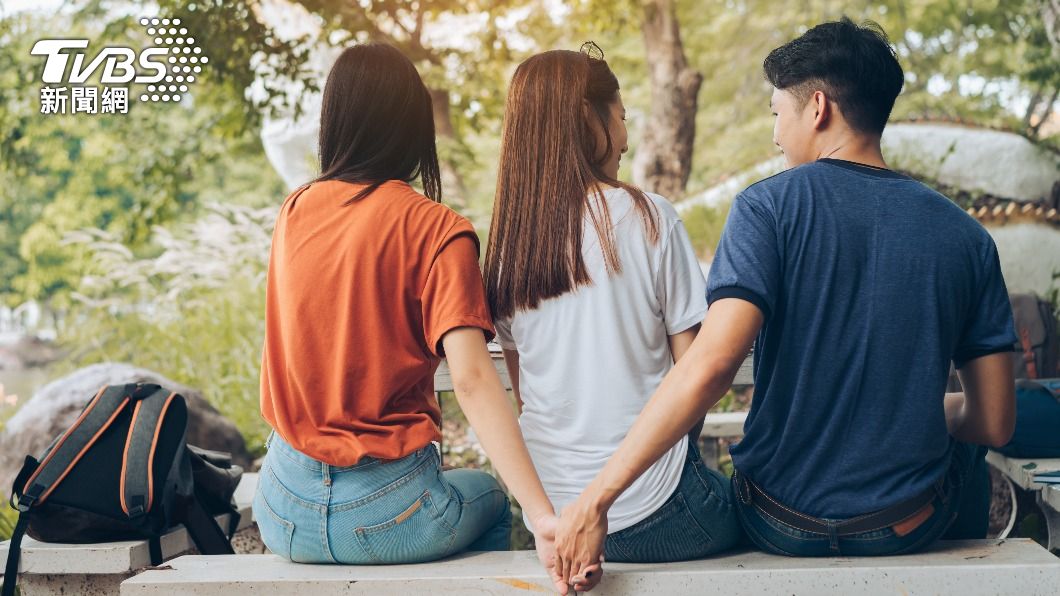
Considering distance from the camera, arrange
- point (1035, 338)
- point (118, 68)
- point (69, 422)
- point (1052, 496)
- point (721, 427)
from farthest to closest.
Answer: point (118, 68) → point (1035, 338) → point (69, 422) → point (721, 427) → point (1052, 496)

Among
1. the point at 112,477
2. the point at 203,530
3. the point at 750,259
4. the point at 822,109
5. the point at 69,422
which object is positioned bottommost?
the point at 69,422

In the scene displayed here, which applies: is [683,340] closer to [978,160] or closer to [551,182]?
[551,182]

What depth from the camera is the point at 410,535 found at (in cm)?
203

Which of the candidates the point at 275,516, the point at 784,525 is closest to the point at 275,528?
the point at 275,516

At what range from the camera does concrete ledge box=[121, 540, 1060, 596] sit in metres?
1.80

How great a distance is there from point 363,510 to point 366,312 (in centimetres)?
40

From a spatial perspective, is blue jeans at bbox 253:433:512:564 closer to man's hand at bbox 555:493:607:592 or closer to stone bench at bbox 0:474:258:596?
man's hand at bbox 555:493:607:592

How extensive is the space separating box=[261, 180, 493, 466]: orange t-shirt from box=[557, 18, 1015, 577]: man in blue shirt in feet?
1.54

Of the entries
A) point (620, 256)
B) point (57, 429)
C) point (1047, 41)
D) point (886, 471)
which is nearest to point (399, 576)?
point (620, 256)

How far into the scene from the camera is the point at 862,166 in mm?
1869

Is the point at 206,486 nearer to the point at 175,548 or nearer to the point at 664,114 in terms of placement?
the point at 175,548

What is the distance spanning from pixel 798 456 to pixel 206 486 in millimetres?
1663

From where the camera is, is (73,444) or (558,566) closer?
(558,566)

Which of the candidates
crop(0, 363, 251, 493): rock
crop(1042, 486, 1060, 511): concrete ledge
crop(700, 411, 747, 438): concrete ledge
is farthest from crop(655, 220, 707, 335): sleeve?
crop(0, 363, 251, 493): rock
